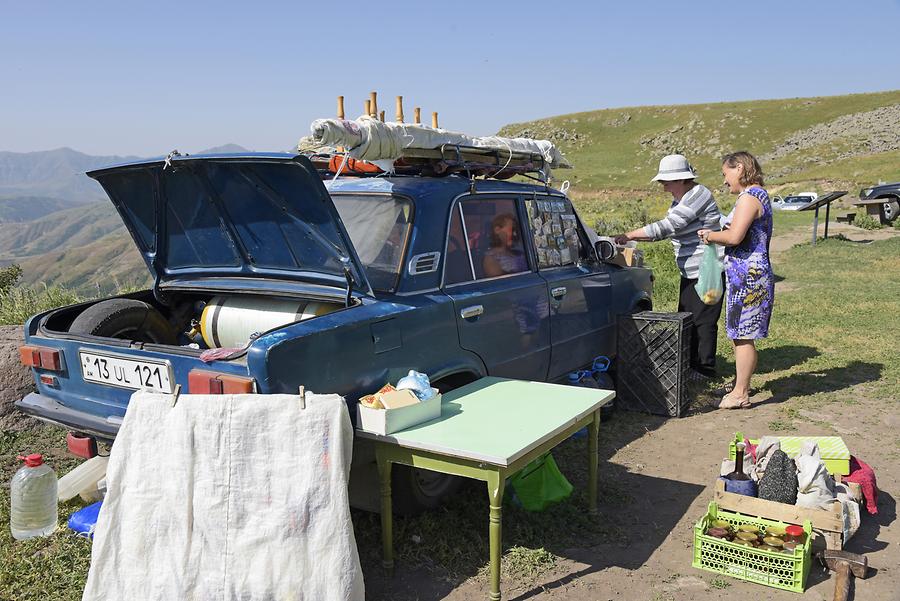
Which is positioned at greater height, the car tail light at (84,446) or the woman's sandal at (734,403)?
the car tail light at (84,446)

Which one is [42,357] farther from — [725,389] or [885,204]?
[885,204]

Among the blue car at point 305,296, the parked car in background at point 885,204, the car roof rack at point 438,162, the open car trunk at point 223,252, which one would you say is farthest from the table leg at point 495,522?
the parked car in background at point 885,204

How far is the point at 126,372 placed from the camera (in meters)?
3.68

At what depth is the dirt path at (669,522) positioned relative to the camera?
3500mm

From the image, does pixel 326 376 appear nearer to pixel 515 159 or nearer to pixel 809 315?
pixel 515 159

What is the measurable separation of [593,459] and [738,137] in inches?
4416

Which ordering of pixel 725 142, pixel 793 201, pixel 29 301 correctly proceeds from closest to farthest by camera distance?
1. pixel 29 301
2. pixel 793 201
3. pixel 725 142

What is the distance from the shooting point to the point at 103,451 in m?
4.14

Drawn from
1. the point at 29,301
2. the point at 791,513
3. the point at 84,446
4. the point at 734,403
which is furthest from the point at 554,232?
the point at 29,301

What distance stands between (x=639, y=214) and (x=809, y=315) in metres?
20.1

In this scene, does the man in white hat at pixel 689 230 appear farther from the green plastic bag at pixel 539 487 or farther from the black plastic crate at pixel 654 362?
the green plastic bag at pixel 539 487

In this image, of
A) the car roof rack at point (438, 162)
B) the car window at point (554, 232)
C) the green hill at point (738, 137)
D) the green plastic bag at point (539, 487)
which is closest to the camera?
the green plastic bag at point (539, 487)

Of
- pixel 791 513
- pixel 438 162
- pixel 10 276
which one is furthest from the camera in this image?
pixel 10 276

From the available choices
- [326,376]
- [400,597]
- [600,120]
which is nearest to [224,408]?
[326,376]
